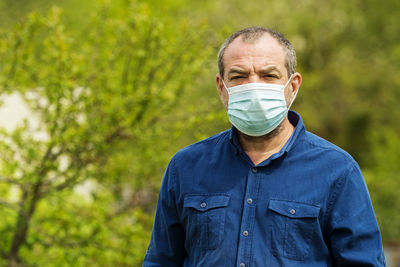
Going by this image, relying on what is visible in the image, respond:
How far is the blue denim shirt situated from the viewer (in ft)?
7.55

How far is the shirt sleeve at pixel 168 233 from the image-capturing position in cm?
262

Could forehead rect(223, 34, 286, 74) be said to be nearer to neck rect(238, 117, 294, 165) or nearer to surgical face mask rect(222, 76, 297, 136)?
surgical face mask rect(222, 76, 297, 136)

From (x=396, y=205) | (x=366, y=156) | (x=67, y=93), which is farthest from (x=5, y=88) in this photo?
(x=366, y=156)

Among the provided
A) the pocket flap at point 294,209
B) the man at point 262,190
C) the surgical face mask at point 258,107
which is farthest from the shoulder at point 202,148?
the pocket flap at point 294,209

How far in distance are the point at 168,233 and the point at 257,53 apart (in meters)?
0.88

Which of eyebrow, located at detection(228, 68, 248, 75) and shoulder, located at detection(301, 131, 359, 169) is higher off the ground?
eyebrow, located at detection(228, 68, 248, 75)

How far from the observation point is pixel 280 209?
232 cm

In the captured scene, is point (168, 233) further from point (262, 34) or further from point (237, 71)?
point (262, 34)

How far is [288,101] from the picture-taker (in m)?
2.64

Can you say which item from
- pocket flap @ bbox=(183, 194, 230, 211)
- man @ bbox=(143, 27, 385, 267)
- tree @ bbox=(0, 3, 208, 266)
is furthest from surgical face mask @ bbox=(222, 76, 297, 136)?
tree @ bbox=(0, 3, 208, 266)

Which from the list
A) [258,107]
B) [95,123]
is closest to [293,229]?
[258,107]

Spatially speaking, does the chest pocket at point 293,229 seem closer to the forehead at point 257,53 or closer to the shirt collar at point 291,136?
the shirt collar at point 291,136

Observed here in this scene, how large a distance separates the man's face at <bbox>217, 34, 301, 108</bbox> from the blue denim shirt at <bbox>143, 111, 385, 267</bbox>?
0.25m

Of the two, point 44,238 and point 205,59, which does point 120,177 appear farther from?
point 205,59
